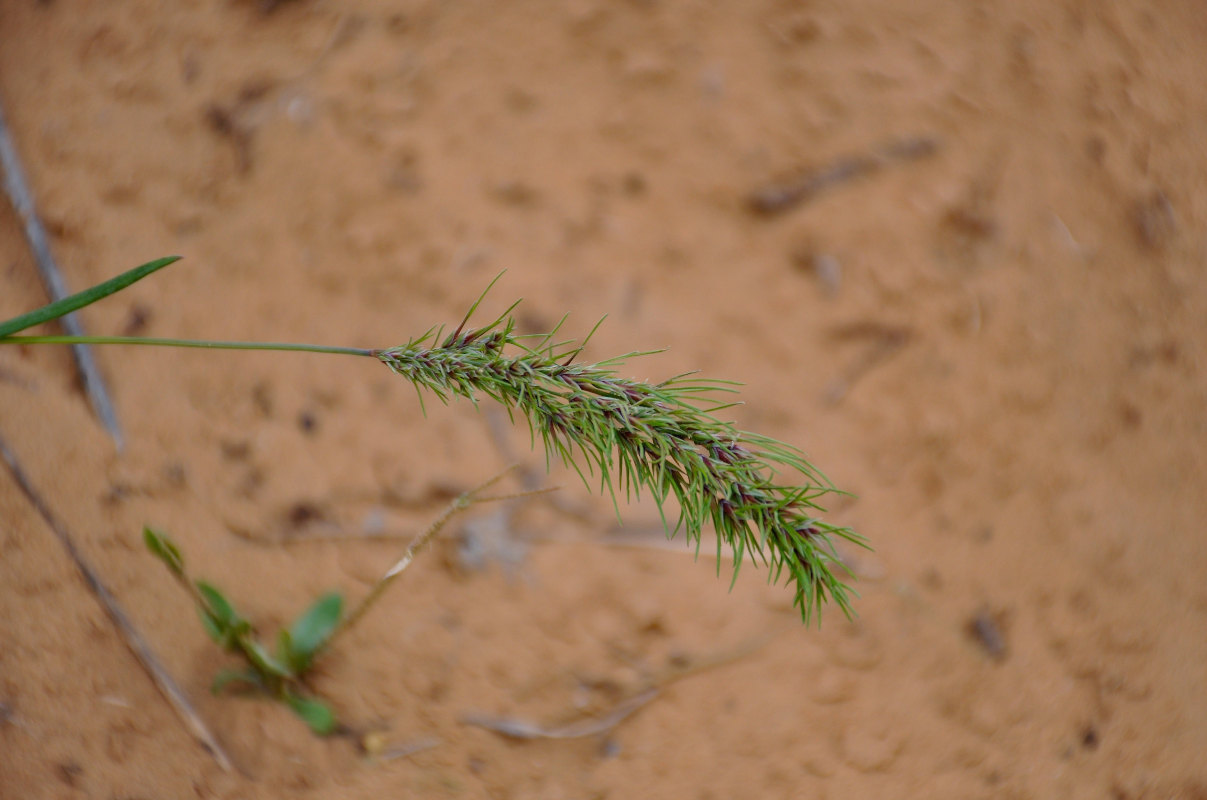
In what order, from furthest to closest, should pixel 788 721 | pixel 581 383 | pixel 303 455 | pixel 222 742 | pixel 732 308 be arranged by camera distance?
pixel 732 308, pixel 303 455, pixel 788 721, pixel 222 742, pixel 581 383

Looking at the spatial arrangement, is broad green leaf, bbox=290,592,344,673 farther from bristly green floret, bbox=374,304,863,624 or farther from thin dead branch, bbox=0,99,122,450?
bristly green floret, bbox=374,304,863,624

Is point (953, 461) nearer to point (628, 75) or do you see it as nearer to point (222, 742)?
point (628, 75)

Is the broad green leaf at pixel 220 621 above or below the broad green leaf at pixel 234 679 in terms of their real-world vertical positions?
above

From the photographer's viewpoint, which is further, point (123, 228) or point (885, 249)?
point (885, 249)

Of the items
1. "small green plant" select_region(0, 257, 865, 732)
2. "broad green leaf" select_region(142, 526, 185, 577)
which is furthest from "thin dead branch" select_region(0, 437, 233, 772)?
"small green plant" select_region(0, 257, 865, 732)

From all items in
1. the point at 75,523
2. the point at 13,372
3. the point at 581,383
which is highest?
the point at 13,372

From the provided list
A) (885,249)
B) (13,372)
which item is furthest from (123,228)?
(885,249)

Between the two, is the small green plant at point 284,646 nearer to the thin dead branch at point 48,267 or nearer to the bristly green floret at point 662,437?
the thin dead branch at point 48,267

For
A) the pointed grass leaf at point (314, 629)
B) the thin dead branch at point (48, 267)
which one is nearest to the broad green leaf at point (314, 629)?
the pointed grass leaf at point (314, 629)
